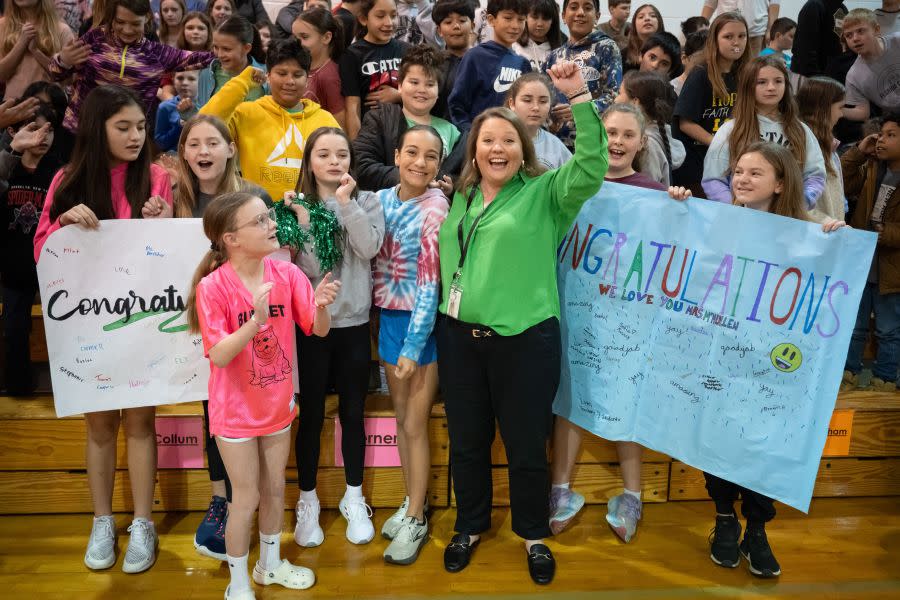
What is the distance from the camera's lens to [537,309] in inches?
114

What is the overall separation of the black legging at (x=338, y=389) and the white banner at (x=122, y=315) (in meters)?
0.40

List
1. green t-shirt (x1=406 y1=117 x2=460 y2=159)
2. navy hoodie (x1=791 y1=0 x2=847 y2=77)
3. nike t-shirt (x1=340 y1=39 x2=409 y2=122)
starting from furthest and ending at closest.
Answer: navy hoodie (x1=791 y1=0 x2=847 y2=77) → nike t-shirt (x1=340 y1=39 x2=409 y2=122) → green t-shirt (x1=406 y1=117 x2=460 y2=159)

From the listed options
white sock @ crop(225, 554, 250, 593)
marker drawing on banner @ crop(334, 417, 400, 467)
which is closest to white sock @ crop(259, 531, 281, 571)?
white sock @ crop(225, 554, 250, 593)

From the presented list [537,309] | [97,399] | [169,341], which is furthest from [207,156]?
[537,309]

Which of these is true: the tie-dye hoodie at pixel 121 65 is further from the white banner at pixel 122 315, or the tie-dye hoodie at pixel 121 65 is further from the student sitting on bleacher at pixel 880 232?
the student sitting on bleacher at pixel 880 232

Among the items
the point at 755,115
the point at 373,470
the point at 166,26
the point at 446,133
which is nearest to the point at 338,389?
the point at 373,470

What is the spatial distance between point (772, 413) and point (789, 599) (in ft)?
2.24

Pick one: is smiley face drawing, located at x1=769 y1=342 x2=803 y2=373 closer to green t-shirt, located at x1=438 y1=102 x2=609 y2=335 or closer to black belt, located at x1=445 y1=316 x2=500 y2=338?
green t-shirt, located at x1=438 y1=102 x2=609 y2=335

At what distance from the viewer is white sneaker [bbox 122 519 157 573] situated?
10.2 ft

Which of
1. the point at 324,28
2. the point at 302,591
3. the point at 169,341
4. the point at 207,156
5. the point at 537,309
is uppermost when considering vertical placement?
the point at 324,28

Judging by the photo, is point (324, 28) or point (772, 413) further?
point (324, 28)

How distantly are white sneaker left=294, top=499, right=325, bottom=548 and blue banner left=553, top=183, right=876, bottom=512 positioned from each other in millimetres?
1089

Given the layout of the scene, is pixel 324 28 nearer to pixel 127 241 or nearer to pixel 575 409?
pixel 127 241

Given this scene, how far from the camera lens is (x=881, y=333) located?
4129 mm
